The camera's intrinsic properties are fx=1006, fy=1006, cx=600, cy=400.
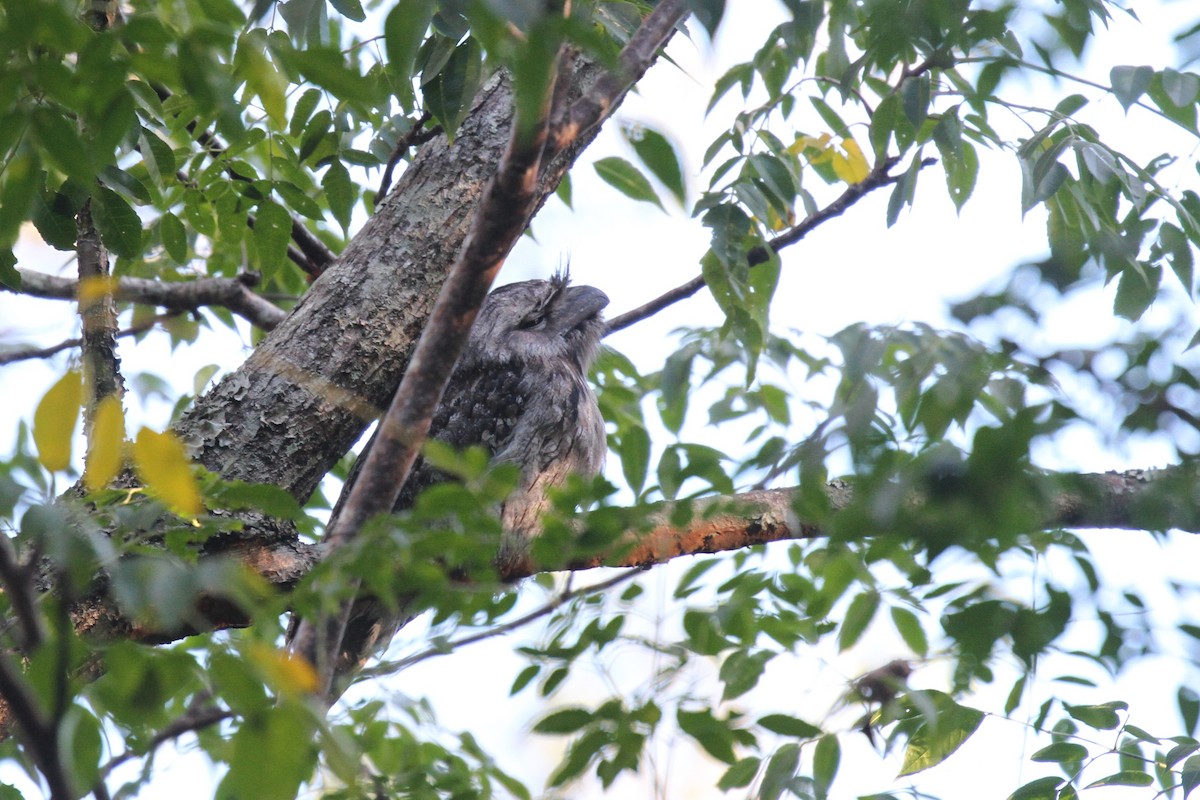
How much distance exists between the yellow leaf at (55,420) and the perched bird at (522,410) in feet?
6.83

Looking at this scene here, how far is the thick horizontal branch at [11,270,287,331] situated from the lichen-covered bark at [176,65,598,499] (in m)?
0.60

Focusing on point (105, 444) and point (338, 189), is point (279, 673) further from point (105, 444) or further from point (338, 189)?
point (338, 189)

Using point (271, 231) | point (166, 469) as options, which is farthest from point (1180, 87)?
point (166, 469)

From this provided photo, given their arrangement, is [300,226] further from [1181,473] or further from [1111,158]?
[1181,473]

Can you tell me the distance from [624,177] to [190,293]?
1326 mm

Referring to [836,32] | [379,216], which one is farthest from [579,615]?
[836,32]

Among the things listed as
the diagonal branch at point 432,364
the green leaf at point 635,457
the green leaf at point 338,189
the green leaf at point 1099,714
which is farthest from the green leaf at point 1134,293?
the green leaf at point 338,189

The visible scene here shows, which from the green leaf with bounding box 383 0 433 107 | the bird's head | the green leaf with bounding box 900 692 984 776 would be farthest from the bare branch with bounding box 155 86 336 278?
the green leaf with bounding box 900 692 984 776

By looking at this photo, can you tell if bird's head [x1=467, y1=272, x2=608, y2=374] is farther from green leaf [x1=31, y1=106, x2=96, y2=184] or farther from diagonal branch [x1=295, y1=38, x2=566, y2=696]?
green leaf [x1=31, y1=106, x2=96, y2=184]

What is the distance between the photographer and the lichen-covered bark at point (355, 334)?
7.25 feet

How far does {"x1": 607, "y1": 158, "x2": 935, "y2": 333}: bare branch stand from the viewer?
2.45 m

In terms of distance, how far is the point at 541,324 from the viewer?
152 inches

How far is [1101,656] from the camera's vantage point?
1.25m

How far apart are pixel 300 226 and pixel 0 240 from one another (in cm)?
144
